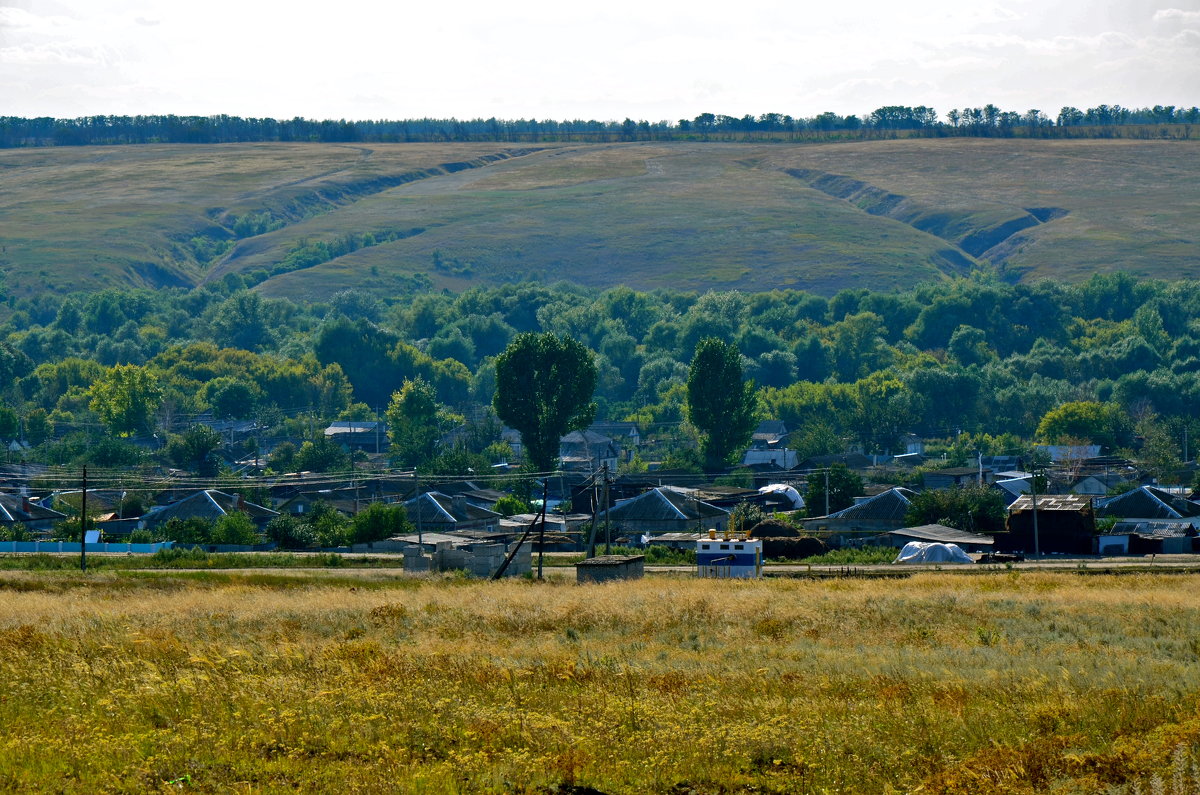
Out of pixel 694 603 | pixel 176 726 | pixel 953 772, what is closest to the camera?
pixel 953 772

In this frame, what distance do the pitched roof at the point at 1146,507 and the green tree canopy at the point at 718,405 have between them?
39031 millimetres

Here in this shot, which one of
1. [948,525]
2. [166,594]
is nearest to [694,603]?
[166,594]

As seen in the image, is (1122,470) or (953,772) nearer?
(953,772)

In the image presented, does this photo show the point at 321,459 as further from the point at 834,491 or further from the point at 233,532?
the point at 834,491

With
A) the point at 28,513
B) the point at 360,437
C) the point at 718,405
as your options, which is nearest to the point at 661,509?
the point at 718,405

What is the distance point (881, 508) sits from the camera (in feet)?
301

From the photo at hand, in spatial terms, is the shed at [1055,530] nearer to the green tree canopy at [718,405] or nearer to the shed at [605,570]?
the shed at [605,570]

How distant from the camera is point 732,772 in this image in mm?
18375

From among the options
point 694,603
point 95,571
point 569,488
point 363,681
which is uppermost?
point 363,681

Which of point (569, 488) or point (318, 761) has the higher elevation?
point (318, 761)

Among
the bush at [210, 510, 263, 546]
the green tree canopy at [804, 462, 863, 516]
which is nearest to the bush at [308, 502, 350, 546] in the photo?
the bush at [210, 510, 263, 546]

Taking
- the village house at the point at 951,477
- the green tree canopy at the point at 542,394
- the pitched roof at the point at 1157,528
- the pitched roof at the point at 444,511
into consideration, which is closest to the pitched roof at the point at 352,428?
the green tree canopy at the point at 542,394

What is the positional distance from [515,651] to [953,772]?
12.2 metres

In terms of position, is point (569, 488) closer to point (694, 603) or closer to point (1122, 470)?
point (1122, 470)
